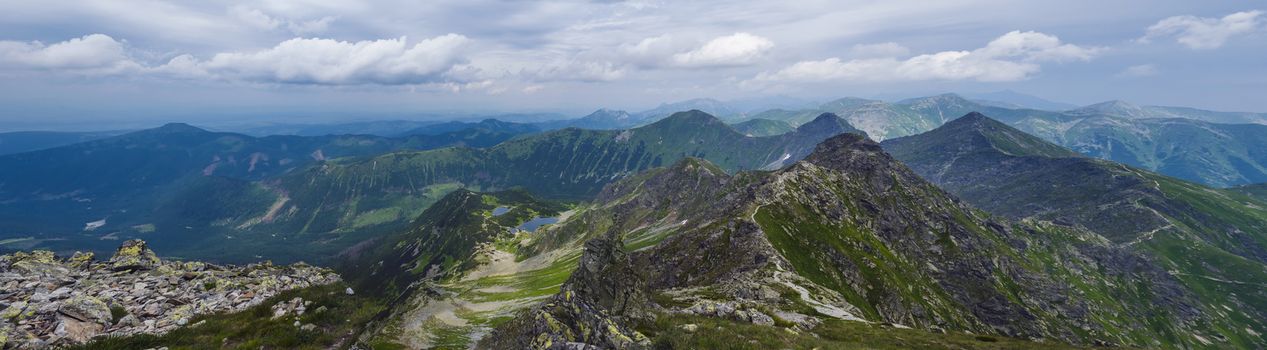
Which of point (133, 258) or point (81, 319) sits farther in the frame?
point (133, 258)

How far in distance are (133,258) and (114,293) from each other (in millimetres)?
29031

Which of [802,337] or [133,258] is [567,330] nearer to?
[802,337]

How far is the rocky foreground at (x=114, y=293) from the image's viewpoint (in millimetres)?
50219

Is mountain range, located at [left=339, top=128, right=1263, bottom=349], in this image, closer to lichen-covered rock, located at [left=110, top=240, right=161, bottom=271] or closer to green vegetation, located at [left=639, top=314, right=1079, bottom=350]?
green vegetation, located at [left=639, top=314, right=1079, bottom=350]

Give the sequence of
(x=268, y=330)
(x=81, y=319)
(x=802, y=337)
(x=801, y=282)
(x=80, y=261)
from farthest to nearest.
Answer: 1. (x=801, y=282)
2. (x=80, y=261)
3. (x=802, y=337)
4. (x=268, y=330)
5. (x=81, y=319)

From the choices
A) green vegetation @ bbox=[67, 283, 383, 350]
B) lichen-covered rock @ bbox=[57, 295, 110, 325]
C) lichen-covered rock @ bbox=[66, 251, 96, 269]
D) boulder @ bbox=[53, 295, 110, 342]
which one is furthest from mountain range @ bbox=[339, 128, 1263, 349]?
lichen-covered rock @ bbox=[66, 251, 96, 269]

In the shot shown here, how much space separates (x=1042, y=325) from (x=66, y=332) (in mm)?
234214

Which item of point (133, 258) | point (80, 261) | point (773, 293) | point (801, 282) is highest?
point (133, 258)

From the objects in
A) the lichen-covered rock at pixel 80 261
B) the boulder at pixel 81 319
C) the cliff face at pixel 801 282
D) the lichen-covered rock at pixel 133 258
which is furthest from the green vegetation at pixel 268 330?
the lichen-covered rock at pixel 80 261

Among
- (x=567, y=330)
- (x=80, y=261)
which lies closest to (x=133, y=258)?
(x=80, y=261)

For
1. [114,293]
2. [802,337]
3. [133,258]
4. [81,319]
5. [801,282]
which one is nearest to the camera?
[81,319]

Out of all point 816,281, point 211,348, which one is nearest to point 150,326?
point 211,348

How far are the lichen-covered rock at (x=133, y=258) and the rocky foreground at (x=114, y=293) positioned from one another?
4.7 inches

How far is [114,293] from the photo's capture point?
64.4 metres
